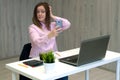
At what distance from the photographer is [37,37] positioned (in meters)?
2.73

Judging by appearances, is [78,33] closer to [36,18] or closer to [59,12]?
[59,12]

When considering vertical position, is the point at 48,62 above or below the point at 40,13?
below

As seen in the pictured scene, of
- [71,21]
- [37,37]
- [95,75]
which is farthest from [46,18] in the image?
[71,21]

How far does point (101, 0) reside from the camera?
4.38 m

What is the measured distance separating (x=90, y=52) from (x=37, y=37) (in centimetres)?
66

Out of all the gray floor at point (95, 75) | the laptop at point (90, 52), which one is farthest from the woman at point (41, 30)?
the gray floor at point (95, 75)

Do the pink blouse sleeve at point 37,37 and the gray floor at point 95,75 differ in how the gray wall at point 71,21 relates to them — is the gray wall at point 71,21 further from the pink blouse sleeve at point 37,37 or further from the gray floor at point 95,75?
the pink blouse sleeve at point 37,37

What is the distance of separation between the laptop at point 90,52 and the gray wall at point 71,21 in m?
1.81

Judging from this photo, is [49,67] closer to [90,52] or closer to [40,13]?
[90,52]

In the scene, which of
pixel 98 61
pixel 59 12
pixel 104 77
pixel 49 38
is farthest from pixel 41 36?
pixel 59 12

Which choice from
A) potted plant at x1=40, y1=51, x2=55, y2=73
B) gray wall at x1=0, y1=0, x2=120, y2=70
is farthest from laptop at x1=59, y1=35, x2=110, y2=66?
gray wall at x1=0, y1=0, x2=120, y2=70

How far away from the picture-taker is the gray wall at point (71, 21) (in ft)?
14.1

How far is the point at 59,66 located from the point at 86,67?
0.25m

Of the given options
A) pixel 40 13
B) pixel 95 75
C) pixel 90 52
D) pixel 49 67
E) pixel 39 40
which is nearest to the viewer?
pixel 49 67
